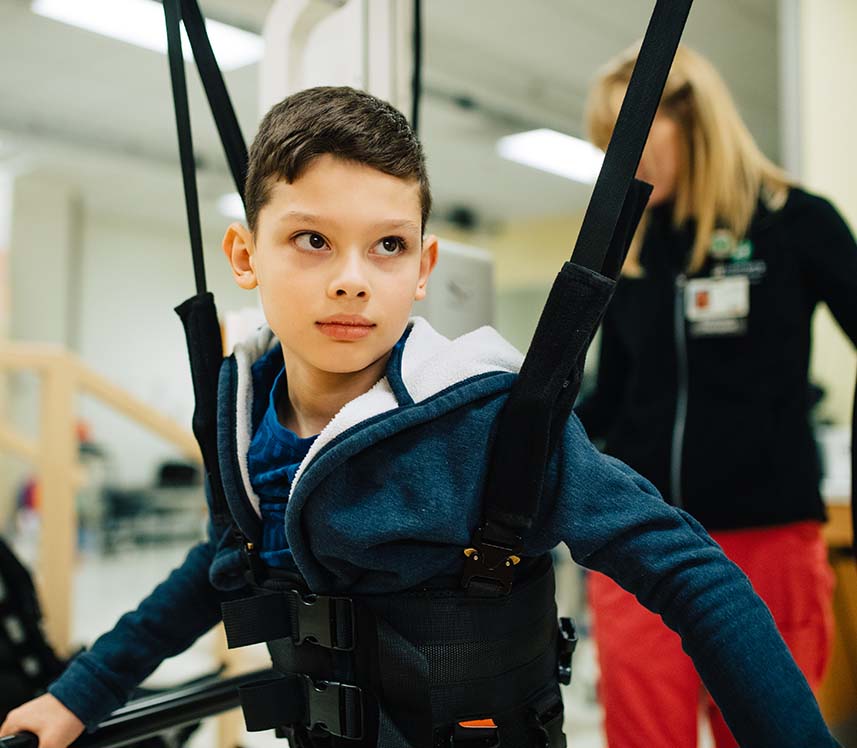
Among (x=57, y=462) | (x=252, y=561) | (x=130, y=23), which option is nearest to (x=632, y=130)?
(x=252, y=561)

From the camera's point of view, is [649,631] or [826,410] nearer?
[649,631]

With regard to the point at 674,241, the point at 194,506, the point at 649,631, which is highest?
the point at 674,241

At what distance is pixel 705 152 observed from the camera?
98 centimetres

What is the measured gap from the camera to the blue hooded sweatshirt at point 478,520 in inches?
20.2

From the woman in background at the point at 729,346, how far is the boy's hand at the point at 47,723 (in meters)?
0.53

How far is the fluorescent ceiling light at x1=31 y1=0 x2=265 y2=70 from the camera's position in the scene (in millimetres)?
3574

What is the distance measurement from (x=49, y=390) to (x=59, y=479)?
0.21 meters

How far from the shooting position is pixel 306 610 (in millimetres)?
632

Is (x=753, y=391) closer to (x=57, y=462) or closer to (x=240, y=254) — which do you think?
(x=240, y=254)

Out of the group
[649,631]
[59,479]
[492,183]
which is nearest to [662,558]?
[649,631]

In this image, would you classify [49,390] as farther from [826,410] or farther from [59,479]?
[826,410]

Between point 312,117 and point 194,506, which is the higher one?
point 312,117

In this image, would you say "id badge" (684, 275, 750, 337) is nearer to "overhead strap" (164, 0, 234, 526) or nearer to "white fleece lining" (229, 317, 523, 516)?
"white fleece lining" (229, 317, 523, 516)

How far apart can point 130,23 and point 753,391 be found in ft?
12.0
